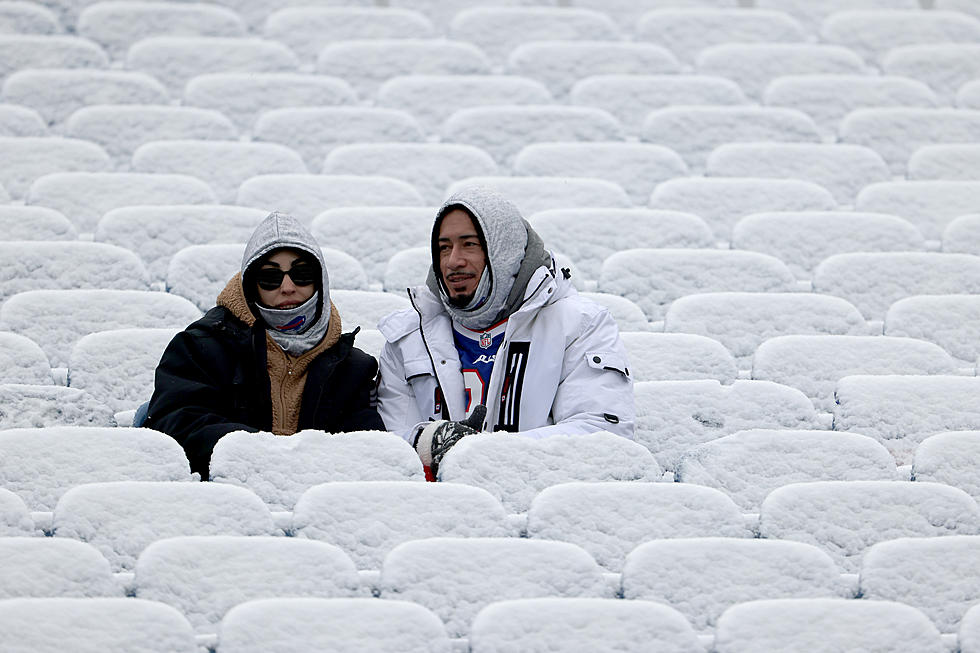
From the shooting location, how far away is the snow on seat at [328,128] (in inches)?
168

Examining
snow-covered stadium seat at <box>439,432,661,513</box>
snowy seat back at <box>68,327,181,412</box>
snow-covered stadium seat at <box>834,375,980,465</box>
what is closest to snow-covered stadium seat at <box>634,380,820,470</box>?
snow-covered stadium seat at <box>834,375,980,465</box>

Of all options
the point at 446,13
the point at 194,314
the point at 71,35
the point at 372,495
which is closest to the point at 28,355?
the point at 194,314

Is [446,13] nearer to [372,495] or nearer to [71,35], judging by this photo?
[71,35]

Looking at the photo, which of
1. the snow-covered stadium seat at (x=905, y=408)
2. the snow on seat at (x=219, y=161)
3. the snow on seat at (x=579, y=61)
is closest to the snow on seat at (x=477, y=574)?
the snow-covered stadium seat at (x=905, y=408)

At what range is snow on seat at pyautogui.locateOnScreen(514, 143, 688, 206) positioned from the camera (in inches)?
162

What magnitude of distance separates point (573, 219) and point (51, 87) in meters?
1.91

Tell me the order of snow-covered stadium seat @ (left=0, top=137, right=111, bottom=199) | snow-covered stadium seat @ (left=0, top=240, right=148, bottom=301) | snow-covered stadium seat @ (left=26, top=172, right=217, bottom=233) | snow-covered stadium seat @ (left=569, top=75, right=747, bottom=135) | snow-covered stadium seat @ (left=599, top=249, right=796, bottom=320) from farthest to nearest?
snow-covered stadium seat @ (left=569, top=75, right=747, bottom=135), snow-covered stadium seat @ (left=0, top=137, right=111, bottom=199), snow-covered stadium seat @ (left=26, top=172, right=217, bottom=233), snow-covered stadium seat @ (left=599, top=249, right=796, bottom=320), snow-covered stadium seat @ (left=0, top=240, right=148, bottom=301)

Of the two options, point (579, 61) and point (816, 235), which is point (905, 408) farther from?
point (579, 61)

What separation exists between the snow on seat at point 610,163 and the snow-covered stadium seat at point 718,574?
2.15 meters

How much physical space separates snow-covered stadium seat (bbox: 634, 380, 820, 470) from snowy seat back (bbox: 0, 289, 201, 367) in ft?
3.61

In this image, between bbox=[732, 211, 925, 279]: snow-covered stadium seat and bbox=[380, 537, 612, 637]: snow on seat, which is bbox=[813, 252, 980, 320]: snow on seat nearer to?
bbox=[732, 211, 925, 279]: snow-covered stadium seat

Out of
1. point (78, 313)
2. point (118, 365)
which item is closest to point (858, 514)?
point (118, 365)

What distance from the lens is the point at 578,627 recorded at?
1818 mm

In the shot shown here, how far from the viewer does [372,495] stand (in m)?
2.16
